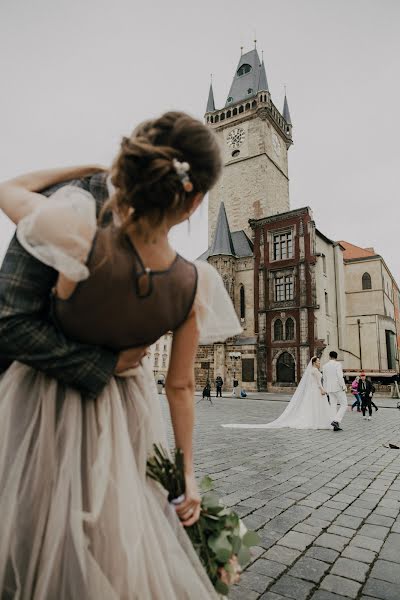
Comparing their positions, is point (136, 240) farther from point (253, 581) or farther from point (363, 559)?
point (363, 559)

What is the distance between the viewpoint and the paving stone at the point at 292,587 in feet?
7.48

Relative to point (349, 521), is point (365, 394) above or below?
above

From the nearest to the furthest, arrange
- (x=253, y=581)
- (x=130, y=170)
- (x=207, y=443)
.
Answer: (x=130, y=170), (x=253, y=581), (x=207, y=443)

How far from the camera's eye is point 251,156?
43156mm

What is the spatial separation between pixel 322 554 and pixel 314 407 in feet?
25.8

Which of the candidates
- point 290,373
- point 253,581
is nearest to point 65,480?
point 253,581

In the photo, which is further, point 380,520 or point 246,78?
point 246,78

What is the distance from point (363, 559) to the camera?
9.08ft

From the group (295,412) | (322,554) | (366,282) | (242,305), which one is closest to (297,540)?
(322,554)

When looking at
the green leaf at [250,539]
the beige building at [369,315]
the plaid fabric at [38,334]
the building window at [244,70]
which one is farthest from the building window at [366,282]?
the plaid fabric at [38,334]

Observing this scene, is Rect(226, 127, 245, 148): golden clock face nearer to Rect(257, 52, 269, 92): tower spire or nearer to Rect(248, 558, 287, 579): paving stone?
Rect(257, 52, 269, 92): tower spire

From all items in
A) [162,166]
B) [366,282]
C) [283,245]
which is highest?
[283,245]

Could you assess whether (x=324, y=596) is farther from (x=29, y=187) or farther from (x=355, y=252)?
(x=355, y=252)

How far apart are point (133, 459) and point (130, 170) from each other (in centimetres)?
95
